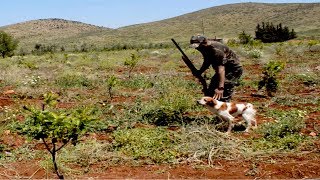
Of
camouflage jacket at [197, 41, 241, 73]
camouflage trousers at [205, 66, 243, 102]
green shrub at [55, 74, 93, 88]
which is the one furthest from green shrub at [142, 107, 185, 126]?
green shrub at [55, 74, 93, 88]

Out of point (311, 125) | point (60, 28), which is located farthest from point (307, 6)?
point (311, 125)

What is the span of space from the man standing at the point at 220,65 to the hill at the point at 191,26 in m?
60.2

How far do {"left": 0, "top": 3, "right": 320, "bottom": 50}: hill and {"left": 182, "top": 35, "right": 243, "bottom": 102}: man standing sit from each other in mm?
60161

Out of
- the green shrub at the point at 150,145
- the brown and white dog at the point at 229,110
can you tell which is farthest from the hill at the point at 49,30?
the brown and white dog at the point at 229,110

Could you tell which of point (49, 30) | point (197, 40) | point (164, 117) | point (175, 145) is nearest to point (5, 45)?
point (164, 117)

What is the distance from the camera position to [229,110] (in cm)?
683

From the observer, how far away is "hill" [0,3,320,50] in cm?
7325

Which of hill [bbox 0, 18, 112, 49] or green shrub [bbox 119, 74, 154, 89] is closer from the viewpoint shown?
→ green shrub [bbox 119, 74, 154, 89]

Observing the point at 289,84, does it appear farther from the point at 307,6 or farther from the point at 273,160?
the point at 307,6

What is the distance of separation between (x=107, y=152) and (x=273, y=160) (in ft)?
7.20

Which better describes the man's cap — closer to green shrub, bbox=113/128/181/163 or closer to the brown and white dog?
the brown and white dog

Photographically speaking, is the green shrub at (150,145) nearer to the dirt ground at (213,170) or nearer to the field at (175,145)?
the field at (175,145)

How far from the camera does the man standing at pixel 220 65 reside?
6952 millimetres

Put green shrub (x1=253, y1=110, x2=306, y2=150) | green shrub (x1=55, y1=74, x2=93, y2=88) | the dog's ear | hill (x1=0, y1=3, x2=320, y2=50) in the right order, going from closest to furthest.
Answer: green shrub (x1=253, y1=110, x2=306, y2=150), the dog's ear, green shrub (x1=55, y1=74, x2=93, y2=88), hill (x1=0, y1=3, x2=320, y2=50)
